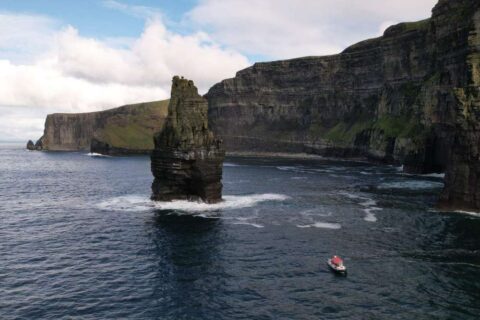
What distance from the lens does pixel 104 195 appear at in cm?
10562

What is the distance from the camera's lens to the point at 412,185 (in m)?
116

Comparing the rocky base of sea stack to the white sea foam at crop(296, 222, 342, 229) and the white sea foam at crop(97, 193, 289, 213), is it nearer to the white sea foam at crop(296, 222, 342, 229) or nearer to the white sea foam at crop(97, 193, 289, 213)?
the white sea foam at crop(97, 193, 289, 213)

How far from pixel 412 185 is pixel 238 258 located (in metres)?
75.1

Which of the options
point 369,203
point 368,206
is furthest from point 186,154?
point 369,203

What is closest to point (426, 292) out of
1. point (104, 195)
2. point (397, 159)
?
point (104, 195)

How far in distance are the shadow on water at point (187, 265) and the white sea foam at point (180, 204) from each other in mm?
7145

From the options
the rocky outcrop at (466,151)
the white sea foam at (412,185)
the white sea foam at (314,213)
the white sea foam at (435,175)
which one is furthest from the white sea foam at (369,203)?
→ the white sea foam at (435,175)

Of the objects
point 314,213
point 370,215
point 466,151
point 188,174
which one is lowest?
point 314,213

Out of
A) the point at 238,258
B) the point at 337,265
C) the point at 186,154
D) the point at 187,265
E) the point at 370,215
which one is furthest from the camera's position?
the point at 186,154

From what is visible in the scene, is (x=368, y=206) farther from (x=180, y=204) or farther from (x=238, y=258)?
(x=238, y=258)

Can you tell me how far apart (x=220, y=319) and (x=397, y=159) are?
152 metres

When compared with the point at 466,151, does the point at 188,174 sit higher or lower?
lower

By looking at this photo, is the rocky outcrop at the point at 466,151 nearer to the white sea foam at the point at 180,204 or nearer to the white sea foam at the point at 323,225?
the white sea foam at the point at 323,225

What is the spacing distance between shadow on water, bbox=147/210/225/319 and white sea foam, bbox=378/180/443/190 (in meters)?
57.8
